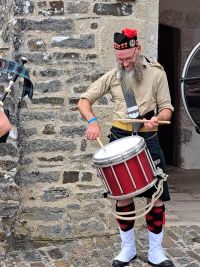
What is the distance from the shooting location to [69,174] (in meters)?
4.94

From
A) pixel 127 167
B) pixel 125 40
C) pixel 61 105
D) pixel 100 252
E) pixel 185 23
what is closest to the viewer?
pixel 127 167

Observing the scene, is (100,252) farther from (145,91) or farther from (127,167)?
(145,91)

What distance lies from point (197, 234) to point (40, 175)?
1.42 metres

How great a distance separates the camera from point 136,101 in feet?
13.3

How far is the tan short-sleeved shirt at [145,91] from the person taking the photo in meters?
4.04

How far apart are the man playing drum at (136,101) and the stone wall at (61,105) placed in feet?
2.51

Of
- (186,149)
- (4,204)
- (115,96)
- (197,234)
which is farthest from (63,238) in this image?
(186,149)

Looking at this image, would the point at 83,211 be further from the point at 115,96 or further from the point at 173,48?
the point at 173,48

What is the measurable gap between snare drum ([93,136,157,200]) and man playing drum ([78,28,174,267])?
Answer: 0.59 feet

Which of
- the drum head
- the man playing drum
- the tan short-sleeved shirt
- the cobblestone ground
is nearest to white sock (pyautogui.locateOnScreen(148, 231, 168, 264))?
the man playing drum

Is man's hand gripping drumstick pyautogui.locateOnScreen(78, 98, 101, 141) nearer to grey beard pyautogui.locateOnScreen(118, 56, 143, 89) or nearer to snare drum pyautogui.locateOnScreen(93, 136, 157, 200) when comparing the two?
snare drum pyautogui.locateOnScreen(93, 136, 157, 200)

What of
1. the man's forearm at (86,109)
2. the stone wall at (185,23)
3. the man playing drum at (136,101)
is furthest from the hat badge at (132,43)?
the stone wall at (185,23)

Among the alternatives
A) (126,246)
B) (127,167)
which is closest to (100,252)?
(126,246)

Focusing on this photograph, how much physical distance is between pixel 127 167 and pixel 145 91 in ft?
1.95
